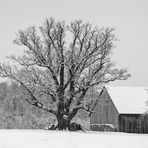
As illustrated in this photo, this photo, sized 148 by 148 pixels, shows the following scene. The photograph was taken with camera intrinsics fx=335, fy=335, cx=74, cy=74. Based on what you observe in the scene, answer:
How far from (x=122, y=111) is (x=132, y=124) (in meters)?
2.47

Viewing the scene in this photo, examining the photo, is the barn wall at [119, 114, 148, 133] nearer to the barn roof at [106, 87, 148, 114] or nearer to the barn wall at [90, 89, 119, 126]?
the barn roof at [106, 87, 148, 114]

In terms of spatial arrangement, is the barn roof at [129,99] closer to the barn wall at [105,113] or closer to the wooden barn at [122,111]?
the wooden barn at [122,111]

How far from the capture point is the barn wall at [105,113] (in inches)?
1948

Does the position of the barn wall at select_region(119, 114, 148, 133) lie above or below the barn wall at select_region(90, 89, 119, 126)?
below

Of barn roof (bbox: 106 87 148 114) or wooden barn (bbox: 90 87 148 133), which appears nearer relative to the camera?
wooden barn (bbox: 90 87 148 133)

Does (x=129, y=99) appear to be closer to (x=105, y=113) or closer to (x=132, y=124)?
(x=132, y=124)

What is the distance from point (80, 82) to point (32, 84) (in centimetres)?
507

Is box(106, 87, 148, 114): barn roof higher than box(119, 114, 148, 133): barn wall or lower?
higher

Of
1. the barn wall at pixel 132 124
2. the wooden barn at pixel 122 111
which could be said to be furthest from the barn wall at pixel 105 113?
the barn wall at pixel 132 124

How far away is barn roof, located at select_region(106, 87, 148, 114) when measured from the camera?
4788cm

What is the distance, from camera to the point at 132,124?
4803 centimetres

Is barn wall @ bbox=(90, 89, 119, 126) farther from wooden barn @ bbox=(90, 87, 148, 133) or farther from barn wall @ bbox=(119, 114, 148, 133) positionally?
barn wall @ bbox=(119, 114, 148, 133)

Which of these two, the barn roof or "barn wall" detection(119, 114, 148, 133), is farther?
the barn roof

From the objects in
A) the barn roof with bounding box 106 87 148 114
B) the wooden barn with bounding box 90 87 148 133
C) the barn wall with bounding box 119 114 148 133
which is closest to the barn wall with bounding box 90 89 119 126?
the wooden barn with bounding box 90 87 148 133
